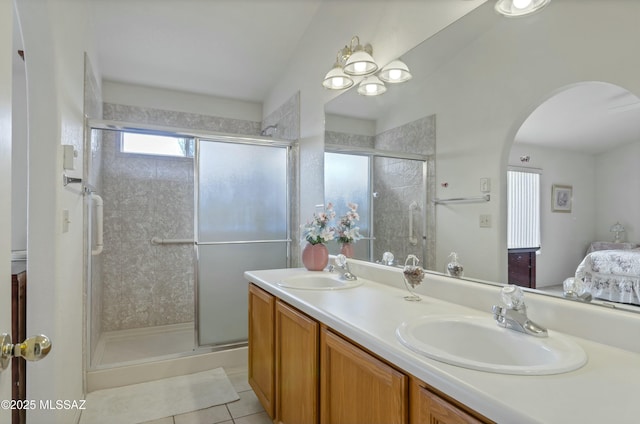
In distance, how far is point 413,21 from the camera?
70.9 inches

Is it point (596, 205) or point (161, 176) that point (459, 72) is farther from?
point (161, 176)

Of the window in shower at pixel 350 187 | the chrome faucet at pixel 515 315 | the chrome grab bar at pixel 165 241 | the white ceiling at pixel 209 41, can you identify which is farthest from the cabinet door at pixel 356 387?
the chrome grab bar at pixel 165 241

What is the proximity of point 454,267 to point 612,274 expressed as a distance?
22.7 inches

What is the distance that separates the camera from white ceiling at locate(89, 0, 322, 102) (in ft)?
8.59

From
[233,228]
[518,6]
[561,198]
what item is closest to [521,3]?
[518,6]

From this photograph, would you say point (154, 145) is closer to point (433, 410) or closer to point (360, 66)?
point (360, 66)

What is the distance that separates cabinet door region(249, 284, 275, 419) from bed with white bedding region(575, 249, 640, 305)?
1396mm

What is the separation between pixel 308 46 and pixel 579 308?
2.71m

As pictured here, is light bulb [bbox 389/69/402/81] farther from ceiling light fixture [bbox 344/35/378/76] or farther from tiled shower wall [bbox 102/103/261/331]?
tiled shower wall [bbox 102/103/261/331]

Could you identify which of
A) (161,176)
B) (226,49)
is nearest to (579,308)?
(226,49)

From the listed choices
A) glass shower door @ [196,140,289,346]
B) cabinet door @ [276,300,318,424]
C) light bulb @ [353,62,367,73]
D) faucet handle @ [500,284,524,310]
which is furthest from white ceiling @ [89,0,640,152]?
cabinet door @ [276,300,318,424]

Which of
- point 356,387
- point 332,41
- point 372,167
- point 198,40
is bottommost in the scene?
point 356,387

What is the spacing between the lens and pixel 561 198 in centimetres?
120

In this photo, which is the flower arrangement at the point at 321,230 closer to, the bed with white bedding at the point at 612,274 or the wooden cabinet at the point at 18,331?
the bed with white bedding at the point at 612,274
